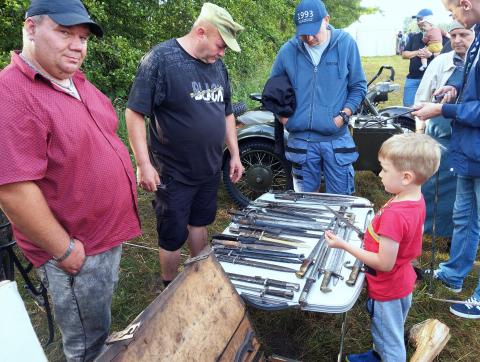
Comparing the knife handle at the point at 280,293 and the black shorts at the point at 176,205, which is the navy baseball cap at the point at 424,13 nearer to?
the black shorts at the point at 176,205

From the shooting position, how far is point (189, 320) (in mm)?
1753

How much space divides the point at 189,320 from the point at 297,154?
2.11m

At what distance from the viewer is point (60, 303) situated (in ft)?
6.13

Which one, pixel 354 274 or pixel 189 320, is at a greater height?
pixel 189 320

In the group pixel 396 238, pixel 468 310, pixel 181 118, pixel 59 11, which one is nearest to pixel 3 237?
pixel 181 118

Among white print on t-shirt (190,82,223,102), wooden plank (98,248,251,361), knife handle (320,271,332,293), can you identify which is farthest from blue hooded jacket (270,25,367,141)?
wooden plank (98,248,251,361)

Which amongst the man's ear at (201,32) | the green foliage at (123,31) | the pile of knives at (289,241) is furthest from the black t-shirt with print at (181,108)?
the green foliage at (123,31)

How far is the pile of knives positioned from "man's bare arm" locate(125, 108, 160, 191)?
0.58m

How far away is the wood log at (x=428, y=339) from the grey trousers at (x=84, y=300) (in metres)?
1.86

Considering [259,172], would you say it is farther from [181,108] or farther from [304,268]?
[304,268]

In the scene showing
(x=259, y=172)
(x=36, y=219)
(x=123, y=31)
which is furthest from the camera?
(x=123, y=31)

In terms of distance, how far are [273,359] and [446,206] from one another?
2.60 metres

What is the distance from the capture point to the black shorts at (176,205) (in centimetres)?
277

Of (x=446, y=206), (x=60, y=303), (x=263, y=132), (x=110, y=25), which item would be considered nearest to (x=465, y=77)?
(x=446, y=206)
